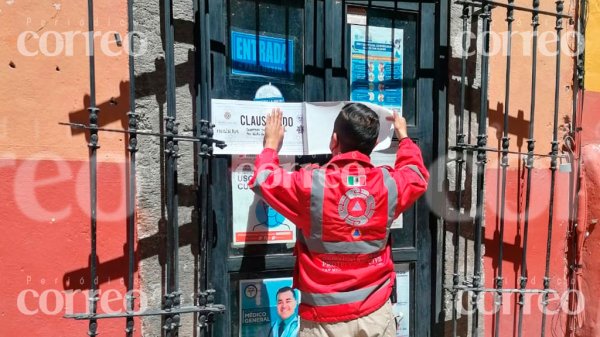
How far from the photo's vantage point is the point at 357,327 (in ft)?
7.45

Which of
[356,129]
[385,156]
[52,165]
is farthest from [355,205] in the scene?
[52,165]

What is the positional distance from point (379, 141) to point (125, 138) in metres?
1.36

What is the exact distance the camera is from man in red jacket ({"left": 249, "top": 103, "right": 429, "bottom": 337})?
2201mm

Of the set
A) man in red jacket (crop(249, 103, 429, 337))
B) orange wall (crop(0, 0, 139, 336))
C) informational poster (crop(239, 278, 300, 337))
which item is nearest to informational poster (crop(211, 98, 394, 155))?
man in red jacket (crop(249, 103, 429, 337))

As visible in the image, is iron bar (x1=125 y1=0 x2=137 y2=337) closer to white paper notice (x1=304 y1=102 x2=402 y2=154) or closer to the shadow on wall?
the shadow on wall

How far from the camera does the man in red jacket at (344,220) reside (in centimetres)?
220

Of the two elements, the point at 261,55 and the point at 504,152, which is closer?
the point at 261,55

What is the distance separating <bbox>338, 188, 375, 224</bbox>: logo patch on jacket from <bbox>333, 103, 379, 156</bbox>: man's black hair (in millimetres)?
222

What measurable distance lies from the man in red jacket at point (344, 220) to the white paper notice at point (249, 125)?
41cm

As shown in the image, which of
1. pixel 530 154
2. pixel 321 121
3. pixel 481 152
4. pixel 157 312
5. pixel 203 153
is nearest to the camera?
pixel 157 312

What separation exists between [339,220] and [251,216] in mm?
767

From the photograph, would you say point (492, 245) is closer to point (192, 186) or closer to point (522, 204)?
point (522, 204)

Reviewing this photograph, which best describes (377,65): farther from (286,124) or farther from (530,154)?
(530,154)

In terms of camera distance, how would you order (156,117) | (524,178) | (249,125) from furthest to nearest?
(524,178)
(249,125)
(156,117)
